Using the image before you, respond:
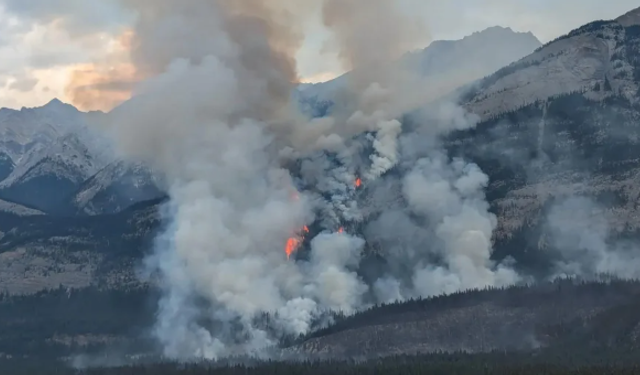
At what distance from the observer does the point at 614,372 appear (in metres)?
185

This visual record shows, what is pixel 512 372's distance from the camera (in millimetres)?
195875

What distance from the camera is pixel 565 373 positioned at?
620ft

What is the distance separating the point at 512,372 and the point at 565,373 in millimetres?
11312

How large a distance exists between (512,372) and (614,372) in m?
20.5

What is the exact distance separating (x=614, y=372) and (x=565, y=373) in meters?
9.25
